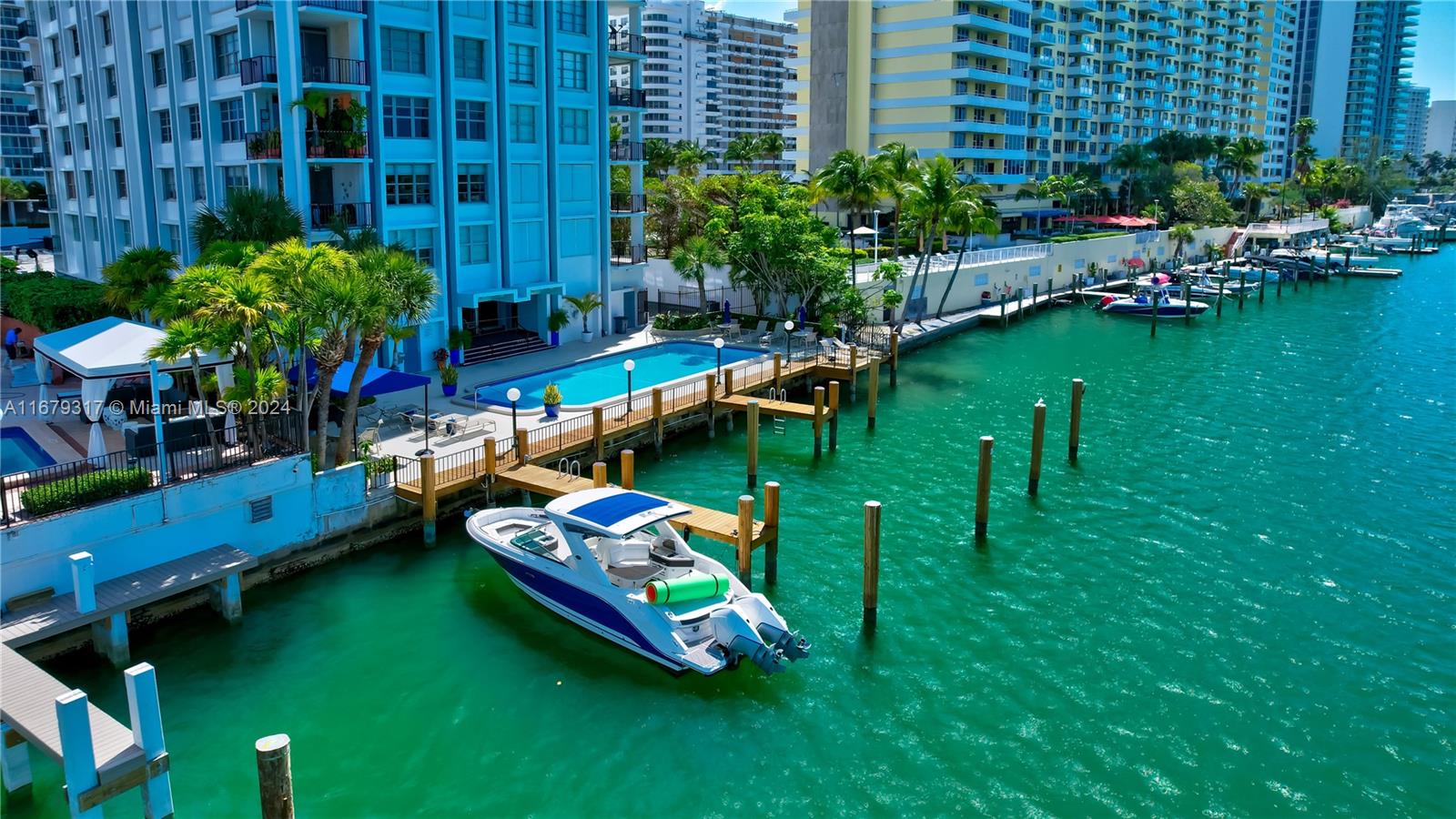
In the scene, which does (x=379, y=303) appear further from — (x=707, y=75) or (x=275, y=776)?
(x=707, y=75)

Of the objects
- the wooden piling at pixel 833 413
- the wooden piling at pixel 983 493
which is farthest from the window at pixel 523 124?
the wooden piling at pixel 983 493

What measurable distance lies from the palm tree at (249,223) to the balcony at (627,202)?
1912cm

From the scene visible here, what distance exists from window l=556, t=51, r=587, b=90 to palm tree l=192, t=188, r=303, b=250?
15.4m

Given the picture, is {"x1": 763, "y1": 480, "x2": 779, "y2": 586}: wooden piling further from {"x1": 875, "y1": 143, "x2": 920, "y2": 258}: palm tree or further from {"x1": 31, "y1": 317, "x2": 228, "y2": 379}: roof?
{"x1": 875, "y1": 143, "x2": 920, "y2": 258}: palm tree

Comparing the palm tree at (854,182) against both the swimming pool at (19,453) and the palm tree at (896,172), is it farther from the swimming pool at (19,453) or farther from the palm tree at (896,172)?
the swimming pool at (19,453)

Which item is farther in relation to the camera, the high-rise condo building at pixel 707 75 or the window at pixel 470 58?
the high-rise condo building at pixel 707 75

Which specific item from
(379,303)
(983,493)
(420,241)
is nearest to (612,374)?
(420,241)

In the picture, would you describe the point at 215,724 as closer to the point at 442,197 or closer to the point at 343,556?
the point at 343,556

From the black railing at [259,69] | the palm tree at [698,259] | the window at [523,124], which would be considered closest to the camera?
the black railing at [259,69]

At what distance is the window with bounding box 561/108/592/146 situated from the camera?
44.8 meters

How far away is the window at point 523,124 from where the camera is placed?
139 feet

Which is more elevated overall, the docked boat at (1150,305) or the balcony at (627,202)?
the balcony at (627,202)

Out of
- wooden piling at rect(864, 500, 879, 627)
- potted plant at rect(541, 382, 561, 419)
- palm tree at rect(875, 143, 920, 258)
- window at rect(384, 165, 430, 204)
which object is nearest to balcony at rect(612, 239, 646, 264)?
window at rect(384, 165, 430, 204)

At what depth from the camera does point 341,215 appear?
3641 cm
